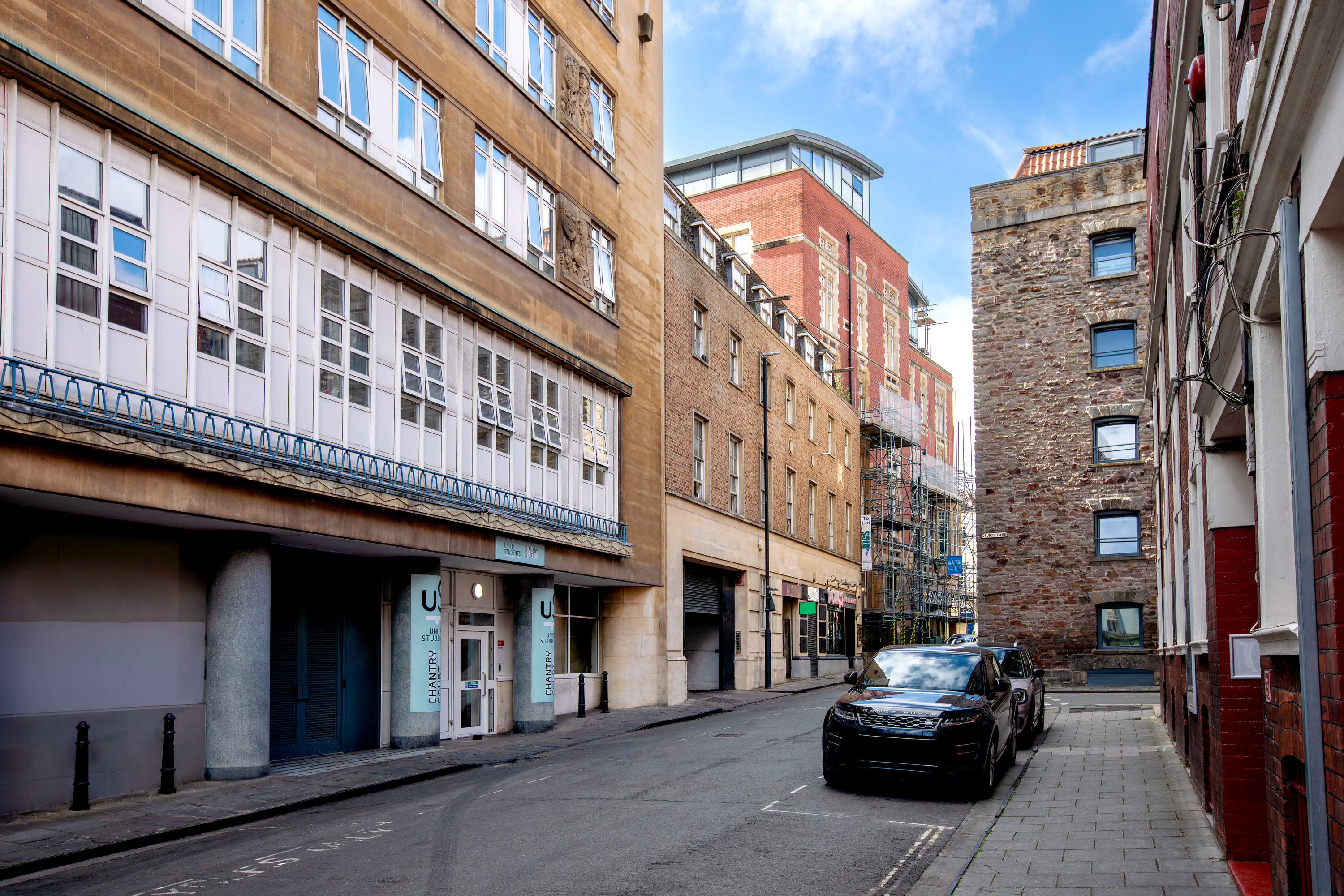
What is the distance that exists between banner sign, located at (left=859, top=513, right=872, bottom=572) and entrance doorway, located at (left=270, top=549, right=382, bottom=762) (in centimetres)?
3310

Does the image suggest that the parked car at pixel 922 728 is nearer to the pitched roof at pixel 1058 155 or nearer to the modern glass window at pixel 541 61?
the modern glass window at pixel 541 61

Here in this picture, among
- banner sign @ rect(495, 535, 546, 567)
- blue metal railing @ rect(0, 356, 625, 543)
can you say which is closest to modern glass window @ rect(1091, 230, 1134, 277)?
banner sign @ rect(495, 535, 546, 567)

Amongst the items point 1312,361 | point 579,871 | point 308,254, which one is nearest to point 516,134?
A: point 308,254

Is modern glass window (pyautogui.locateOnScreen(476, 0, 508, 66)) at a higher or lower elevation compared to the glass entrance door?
higher

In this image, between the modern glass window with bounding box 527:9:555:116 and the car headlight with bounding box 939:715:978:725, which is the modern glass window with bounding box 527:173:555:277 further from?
the car headlight with bounding box 939:715:978:725

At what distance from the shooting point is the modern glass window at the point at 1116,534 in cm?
3341

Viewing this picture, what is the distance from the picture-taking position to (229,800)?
41.5ft

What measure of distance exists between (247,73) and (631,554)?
14.0 metres

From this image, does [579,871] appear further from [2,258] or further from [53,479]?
[2,258]

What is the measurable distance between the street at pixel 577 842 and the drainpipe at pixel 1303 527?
171 inches

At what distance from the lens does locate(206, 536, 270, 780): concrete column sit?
14109 mm

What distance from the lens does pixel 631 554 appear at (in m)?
25.8

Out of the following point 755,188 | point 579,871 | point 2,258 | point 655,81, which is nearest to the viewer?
point 579,871

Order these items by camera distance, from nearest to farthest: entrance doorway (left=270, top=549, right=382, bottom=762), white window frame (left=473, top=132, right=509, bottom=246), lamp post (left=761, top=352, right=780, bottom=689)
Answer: entrance doorway (left=270, top=549, right=382, bottom=762)
white window frame (left=473, top=132, right=509, bottom=246)
lamp post (left=761, top=352, right=780, bottom=689)
